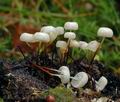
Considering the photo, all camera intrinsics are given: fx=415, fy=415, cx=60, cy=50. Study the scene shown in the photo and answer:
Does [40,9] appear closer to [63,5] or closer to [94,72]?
[63,5]

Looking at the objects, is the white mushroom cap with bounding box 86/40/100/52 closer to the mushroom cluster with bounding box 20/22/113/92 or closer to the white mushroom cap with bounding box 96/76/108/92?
the mushroom cluster with bounding box 20/22/113/92

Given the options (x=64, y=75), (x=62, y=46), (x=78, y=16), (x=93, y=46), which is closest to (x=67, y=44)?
(x=62, y=46)

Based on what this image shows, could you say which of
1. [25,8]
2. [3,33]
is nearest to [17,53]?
[3,33]

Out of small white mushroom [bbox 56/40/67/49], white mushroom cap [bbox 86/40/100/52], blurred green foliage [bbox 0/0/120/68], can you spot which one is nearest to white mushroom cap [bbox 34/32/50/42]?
small white mushroom [bbox 56/40/67/49]

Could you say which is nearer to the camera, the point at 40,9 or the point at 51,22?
the point at 51,22

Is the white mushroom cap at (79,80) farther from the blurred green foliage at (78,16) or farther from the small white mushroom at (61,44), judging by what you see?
the blurred green foliage at (78,16)
